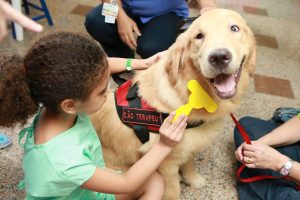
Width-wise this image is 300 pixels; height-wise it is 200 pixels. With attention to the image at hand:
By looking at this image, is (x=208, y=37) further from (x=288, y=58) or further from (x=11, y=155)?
(x=288, y=58)

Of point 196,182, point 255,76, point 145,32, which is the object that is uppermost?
point 145,32

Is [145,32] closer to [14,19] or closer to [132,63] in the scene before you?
[132,63]

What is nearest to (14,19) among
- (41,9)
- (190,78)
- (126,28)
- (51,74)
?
(51,74)

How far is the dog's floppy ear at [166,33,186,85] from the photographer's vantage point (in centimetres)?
121

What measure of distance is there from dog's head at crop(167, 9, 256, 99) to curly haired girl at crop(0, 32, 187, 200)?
0.24m

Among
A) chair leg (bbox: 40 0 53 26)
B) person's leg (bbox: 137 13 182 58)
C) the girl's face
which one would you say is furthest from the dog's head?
chair leg (bbox: 40 0 53 26)

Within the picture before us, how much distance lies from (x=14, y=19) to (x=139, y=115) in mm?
696

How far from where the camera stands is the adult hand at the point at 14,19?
0.66 m

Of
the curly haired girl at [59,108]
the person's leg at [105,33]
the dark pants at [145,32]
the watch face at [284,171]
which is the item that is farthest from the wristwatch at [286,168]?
the person's leg at [105,33]

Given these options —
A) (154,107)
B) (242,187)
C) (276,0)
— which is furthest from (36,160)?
(276,0)

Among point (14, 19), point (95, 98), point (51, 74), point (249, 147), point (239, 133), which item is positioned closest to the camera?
point (14, 19)

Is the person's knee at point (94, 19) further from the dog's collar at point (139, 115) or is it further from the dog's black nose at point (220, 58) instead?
the dog's black nose at point (220, 58)

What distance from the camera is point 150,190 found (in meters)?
1.31

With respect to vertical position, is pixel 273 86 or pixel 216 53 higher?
pixel 216 53
